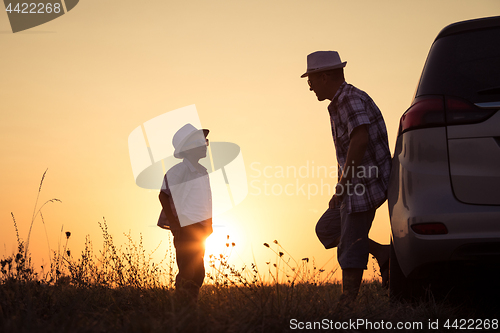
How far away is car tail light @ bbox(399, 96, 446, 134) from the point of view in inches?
103

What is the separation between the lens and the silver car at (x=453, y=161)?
2.45m

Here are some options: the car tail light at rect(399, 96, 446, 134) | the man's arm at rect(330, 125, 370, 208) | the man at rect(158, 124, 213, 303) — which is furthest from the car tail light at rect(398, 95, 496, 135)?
the man at rect(158, 124, 213, 303)

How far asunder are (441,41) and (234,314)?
2185mm

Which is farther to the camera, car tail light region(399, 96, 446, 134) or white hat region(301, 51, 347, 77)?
white hat region(301, 51, 347, 77)

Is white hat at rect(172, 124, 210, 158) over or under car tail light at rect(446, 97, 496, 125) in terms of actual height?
over

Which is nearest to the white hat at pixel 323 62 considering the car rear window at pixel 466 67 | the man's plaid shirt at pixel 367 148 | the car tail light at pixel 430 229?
the man's plaid shirt at pixel 367 148

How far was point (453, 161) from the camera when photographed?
253 cm

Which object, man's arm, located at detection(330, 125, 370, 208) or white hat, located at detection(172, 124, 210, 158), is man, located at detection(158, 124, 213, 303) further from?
man's arm, located at detection(330, 125, 370, 208)

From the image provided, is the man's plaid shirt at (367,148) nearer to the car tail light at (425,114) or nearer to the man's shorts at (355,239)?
the man's shorts at (355,239)

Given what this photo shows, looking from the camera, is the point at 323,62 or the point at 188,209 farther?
the point at 188,209

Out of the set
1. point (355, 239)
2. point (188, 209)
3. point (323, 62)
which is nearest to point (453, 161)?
point (355, 239)

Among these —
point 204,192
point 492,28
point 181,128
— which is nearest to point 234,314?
point 492,28

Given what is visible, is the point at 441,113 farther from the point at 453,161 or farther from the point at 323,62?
the point at 323,62

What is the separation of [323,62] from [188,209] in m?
2.31
